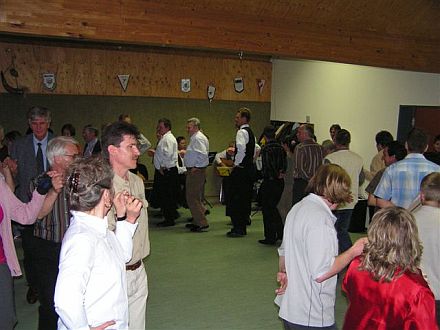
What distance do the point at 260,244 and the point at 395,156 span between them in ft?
8.11

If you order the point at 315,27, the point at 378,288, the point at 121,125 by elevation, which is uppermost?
the point at 315,27

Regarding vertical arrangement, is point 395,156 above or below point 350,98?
below

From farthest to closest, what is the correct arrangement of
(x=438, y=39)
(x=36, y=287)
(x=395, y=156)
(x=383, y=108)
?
(x=383, y=108) → (x=438, y=39) → (x=395, y=156) → (x=36, y=287)

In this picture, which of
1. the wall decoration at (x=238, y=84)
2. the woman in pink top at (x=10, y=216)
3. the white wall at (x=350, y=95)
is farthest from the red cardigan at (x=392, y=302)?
the wall decoration at (x=238, y=84)

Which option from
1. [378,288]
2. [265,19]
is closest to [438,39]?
[265,19]

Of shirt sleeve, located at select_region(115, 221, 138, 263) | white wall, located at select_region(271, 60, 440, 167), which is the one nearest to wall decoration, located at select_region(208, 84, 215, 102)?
white wall, located at select_region(271, 60, 440, 167)

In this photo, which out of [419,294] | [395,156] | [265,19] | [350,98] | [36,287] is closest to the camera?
[419,294]

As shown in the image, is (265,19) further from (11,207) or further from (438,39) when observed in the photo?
(11,207)

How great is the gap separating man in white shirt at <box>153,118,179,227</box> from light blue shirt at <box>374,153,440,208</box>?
445 cm

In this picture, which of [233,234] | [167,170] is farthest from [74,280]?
[167,170]

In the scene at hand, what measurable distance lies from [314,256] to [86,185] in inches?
46.8

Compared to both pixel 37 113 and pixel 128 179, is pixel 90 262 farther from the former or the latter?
pixel 37 113

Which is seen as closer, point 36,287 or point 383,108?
point 36,287

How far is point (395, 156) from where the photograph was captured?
543cm
